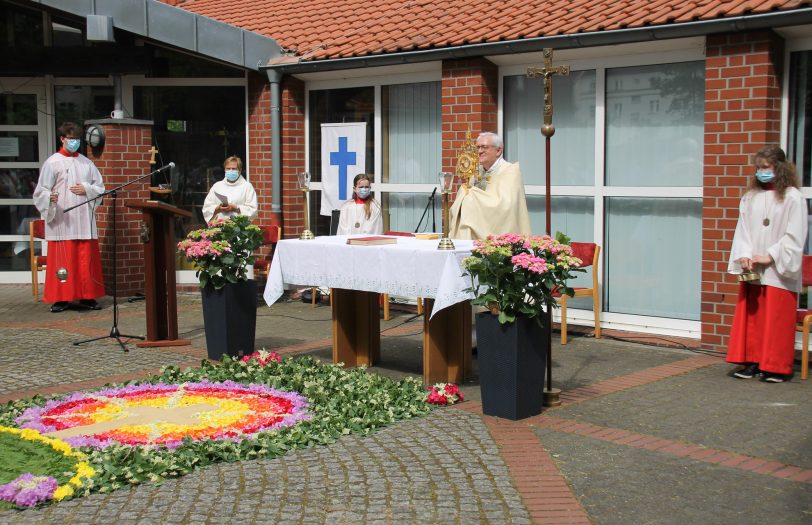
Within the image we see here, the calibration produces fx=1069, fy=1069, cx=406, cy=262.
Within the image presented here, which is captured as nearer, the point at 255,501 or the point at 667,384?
the point at 255,501

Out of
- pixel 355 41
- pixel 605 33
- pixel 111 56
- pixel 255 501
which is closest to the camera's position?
pixel 255 501

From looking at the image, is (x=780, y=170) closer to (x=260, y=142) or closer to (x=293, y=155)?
(x=293, y=155)

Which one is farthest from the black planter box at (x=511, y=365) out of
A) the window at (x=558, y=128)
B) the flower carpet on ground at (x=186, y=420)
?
the window at (x=558, y=128)

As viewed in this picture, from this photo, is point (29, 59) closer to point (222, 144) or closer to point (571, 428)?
point (222, 144)

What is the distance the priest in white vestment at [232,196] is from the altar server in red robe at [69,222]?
1570 millimetres

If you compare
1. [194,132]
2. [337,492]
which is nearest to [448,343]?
[337,492]

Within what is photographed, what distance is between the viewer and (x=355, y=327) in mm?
9883

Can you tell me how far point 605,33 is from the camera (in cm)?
1058

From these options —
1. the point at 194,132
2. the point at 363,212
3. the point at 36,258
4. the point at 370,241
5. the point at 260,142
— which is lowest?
the point at 36,258

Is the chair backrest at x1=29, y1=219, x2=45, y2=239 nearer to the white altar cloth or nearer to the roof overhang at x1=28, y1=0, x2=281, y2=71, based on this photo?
the roof overhang at x1=28, y1=0, x2=281, y2=71

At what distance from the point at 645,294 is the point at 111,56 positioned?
8162mm

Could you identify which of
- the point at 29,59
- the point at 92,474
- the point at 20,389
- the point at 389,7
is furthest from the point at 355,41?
the point at 92,474

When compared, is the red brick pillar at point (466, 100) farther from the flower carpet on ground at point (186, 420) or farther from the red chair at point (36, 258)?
the red chair at point (36, 258)

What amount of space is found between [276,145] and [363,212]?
2.39 m
